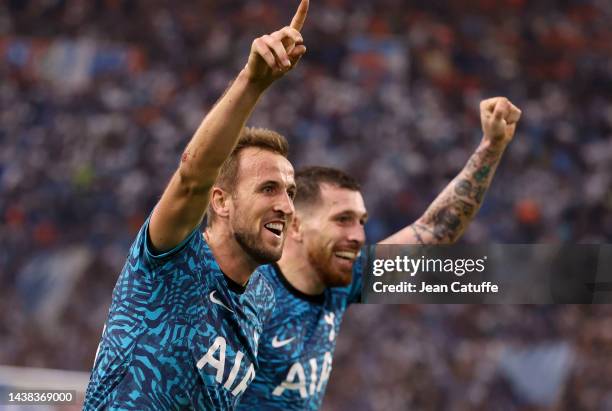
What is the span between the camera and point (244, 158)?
137 inches

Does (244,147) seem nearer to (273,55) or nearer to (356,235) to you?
(273,55)

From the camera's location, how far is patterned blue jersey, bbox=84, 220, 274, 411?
3096 mm

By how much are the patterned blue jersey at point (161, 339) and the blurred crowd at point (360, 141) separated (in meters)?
7.44

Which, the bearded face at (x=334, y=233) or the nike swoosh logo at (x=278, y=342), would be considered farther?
the bearded face at (x=334, y=233)

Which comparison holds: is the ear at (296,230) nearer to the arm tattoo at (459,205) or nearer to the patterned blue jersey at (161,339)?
the arm tattoo at (459,205)

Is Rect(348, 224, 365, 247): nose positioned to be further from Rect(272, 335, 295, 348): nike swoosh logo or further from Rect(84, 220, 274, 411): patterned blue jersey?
Rect(84, 220, 274, 411): patterned blue jersey

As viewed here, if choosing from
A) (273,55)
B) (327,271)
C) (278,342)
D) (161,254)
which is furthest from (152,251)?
(327,271)

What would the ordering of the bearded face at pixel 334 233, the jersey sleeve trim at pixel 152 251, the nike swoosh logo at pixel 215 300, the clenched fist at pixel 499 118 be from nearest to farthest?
the jersey sleeve trim at pixel 152 251, the nike swoosh logo at pixel 215 300, the clenched fist at pixel 499 118, the bearded face at pixel 334 233

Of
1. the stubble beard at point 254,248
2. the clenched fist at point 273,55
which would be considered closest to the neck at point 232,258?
the stubble beard at point 254,248

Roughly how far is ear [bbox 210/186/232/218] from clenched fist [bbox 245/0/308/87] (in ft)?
2.60

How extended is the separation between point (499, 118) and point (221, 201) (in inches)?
67.4

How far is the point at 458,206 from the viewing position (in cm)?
486

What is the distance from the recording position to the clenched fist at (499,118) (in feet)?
14.8

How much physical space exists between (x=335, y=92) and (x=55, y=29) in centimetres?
455
